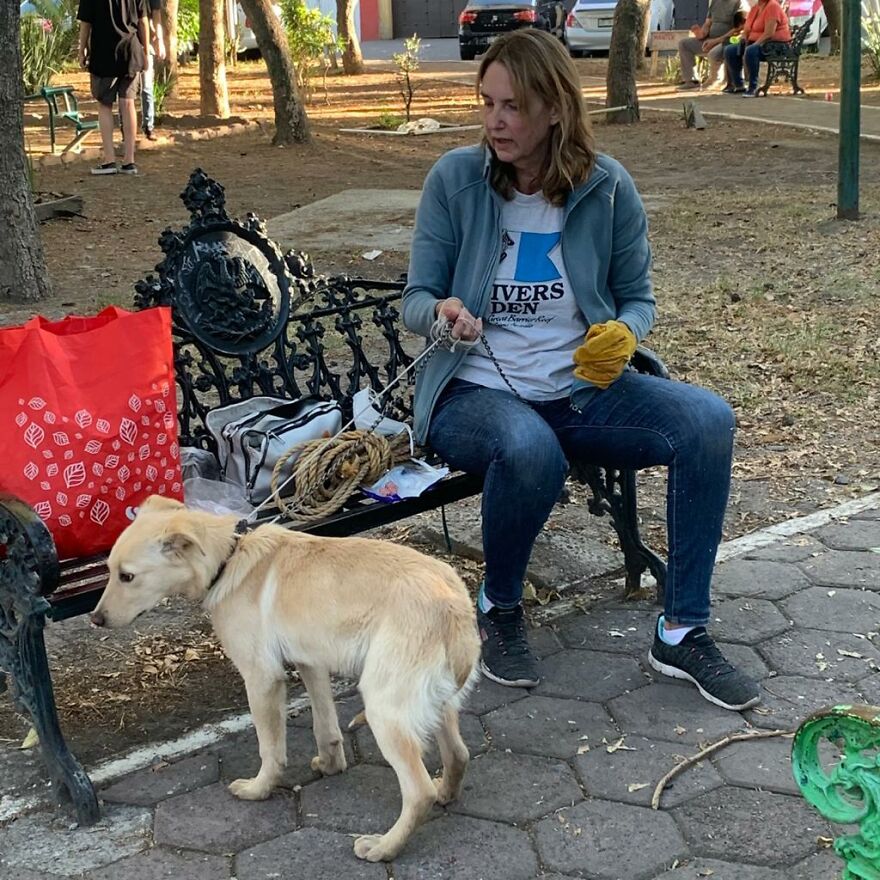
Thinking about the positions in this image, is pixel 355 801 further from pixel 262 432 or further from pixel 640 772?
pixel 262 432

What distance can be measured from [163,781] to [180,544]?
635 millimetres

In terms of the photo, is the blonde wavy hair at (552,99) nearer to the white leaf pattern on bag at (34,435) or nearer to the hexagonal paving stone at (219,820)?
the white leaf pattern on bag at (34,435)

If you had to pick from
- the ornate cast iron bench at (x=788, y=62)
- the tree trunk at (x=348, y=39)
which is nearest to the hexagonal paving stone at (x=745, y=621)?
the ornate cast iron bench at (x=788, y=62)

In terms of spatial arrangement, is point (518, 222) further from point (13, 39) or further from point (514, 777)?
point (13, 39)

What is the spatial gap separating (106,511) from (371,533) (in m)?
1.67

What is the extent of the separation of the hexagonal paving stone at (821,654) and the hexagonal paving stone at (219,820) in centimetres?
146

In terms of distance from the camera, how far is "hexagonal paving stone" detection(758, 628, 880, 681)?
3.41 m

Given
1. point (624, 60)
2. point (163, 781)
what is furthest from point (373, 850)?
point (624, 60)

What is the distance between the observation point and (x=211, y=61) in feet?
54.0

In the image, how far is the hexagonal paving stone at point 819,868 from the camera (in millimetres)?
2555

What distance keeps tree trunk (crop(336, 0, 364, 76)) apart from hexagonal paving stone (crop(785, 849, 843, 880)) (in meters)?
23.8

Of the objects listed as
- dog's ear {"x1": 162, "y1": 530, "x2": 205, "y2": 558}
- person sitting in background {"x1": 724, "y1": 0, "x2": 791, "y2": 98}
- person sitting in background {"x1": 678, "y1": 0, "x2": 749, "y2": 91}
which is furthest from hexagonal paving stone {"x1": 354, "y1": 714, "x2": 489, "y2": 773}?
person sitting in background {"x1": 678, "y1": 0, "x2": 749, "y2": 91}

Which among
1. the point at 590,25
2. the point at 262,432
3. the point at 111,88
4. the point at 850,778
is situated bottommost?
the point at 850,778

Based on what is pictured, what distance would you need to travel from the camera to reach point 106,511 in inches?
119
